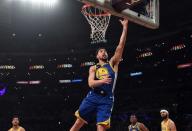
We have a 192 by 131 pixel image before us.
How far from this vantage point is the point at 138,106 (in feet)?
88.1

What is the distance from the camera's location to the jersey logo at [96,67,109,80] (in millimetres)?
5840

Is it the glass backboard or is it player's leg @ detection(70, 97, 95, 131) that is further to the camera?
the glass backboard

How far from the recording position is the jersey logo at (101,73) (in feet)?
19.2

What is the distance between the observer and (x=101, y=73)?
5.88 m

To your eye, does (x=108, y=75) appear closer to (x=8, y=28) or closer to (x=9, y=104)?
(x=8, y=28)

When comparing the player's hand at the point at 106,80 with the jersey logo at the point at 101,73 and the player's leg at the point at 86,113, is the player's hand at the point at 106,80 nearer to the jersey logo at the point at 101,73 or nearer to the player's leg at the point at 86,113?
the jersey logo at the point at 101,73

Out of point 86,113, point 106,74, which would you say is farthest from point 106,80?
point 86,113

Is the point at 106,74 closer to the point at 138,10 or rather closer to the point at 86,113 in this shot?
the point at 86,113

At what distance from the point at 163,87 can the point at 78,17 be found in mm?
9066

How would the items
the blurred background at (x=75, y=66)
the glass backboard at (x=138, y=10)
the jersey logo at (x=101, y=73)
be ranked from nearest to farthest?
the jersey logo at (x=101, y=73) < the glass backboard at (x=138, y=10) < the blurred background at (x=75, y=66)

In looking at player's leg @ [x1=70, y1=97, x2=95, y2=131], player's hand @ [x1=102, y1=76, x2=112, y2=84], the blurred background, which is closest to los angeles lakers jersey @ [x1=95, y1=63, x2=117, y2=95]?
player's hand @ [x1=102, y1=76, x2=112, y2=84]

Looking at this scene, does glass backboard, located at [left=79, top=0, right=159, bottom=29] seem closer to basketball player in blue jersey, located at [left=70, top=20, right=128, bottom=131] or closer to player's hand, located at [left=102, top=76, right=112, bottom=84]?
basketball player in blue jersey, located at [left=70, top=20, right=128, bottom=131]

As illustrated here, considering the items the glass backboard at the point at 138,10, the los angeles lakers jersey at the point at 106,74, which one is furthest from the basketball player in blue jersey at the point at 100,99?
the glass backboard at the point at 138,10

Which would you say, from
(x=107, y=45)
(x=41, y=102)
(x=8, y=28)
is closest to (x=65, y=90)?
(x=41, y=102)
